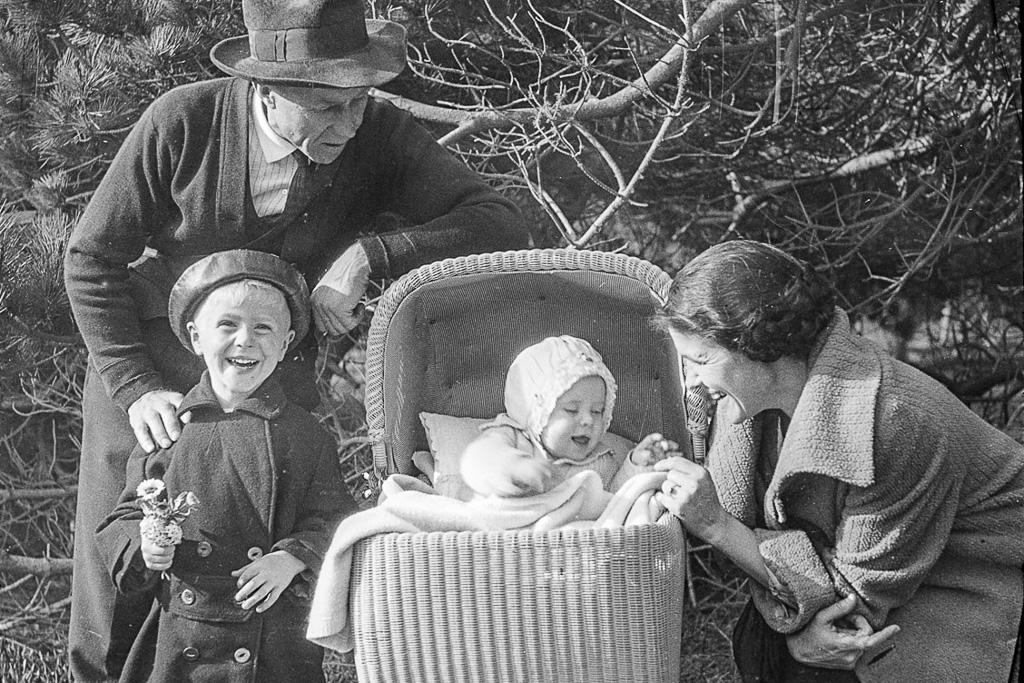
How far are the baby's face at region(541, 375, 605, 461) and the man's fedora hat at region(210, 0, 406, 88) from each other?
924mm

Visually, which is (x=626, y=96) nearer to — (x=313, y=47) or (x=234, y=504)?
(x=313, y=47)

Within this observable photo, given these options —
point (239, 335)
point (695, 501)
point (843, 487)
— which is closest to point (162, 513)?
point (239, 335)

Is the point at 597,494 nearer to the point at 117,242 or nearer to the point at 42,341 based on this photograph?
the point at 117,242

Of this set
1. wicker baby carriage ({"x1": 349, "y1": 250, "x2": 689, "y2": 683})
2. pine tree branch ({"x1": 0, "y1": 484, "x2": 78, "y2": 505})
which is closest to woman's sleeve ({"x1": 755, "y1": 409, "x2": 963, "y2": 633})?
wicker baby carriage ({"x1": 349, "y1": 250, "x2": 689, "y2": 683})

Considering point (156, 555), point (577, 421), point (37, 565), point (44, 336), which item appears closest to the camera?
point (577, 421)

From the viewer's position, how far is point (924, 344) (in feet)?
12.0

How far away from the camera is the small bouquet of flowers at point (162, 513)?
3.06 metres

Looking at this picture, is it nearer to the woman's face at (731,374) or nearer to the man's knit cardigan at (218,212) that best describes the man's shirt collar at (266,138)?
the man's knit cardigan at (218,212)

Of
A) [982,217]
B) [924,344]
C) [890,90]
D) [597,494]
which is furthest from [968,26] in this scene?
[597,494]

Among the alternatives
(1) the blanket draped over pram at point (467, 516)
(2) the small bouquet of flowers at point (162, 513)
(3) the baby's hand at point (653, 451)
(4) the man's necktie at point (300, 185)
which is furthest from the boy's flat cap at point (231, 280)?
(3) the baby's hand at point (653, 451)

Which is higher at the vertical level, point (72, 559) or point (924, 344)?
point (924, 344)

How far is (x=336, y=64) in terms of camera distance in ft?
10.1

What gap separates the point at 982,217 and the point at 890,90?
44cm

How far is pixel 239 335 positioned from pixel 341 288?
11.1 inches
